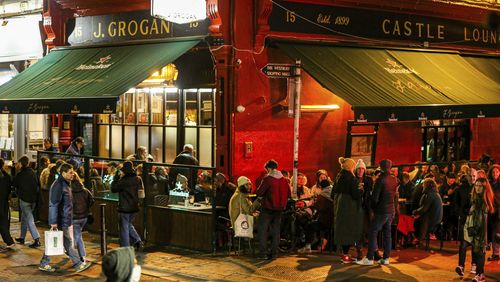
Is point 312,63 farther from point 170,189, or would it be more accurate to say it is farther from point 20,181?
point 20,181

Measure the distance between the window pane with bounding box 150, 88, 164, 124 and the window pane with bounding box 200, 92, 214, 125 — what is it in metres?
1.56

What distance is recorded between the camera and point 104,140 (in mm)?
22641

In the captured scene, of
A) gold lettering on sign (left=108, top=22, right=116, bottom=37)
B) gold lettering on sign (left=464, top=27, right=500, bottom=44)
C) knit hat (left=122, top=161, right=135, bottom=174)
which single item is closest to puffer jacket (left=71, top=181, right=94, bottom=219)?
knit hat (left=122, top=161, right=135, bottom=174)

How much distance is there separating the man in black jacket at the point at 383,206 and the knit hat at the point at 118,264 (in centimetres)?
731

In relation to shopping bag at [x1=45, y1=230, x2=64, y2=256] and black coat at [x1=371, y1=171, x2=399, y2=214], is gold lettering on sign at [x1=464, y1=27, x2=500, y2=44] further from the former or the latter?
shopping bag at [x1=45, y1=230, x2=64, y2=256]

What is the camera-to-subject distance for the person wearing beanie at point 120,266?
7.61m

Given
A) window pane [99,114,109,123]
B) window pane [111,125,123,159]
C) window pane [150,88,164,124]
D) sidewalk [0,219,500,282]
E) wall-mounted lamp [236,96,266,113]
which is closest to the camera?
sidewalk [0,219,500,282]

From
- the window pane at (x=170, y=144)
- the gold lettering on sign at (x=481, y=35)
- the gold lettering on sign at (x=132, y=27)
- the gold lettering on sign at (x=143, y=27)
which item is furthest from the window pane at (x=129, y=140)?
the gold lettering on sign at (x=481, y=35)

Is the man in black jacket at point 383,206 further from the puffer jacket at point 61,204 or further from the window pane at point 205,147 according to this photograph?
the window pane at point 205,147

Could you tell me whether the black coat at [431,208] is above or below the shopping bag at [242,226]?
above

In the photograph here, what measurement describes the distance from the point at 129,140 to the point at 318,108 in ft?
18.1

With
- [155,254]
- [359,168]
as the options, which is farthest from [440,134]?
[155,254]

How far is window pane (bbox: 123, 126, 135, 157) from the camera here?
2166 centimetres

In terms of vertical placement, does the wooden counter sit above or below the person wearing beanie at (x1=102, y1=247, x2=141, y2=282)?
below
